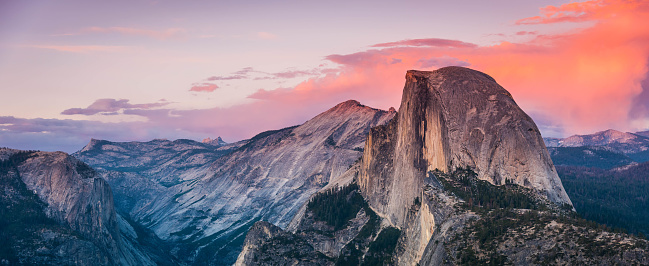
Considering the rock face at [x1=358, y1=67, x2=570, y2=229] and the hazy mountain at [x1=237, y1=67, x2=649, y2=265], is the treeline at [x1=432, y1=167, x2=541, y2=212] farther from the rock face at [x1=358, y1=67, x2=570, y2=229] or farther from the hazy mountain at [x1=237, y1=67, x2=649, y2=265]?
the rock face at [x1=358, y1=67, x2=570, y2=229]

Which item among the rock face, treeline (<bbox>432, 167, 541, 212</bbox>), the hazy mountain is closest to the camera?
the hazy mountain

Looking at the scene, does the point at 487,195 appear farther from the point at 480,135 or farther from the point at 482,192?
the point at 480,135

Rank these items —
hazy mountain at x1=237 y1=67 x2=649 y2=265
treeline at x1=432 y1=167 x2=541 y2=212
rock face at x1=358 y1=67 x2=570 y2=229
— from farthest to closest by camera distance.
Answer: rock face at x1=358 y1=67 x2=570 y2=229 → treeline at x1=432 y1=167 x2=541 y2=212 → hazy mountain at x1=237 y1=67 x2=649 y2=265

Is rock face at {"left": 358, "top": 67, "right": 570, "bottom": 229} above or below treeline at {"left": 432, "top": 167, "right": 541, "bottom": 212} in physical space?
above

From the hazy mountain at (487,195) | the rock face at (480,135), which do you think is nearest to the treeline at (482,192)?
the hazy mountain at (487,195)

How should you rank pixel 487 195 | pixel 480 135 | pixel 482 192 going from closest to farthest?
pixel 487 195
pixel 482 192
pixel 480 135

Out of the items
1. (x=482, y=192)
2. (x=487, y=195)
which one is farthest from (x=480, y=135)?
(x=487, y=195)

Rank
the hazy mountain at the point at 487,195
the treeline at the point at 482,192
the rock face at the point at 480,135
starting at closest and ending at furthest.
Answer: the hazy mountain at the point at 487,195 → the treeline at the point at 482,192 → the rock face at the point at 480,135

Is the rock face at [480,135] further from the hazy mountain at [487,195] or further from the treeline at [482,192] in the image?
the treeline at [482,192]

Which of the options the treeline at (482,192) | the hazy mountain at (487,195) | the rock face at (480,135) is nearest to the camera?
the hazy mountain at (487,195)

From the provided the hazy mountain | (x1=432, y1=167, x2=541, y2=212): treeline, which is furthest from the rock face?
(x1=432, y1=167, x2=541, y2=212): treeline

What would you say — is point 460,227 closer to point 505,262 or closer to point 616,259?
point 505,262
